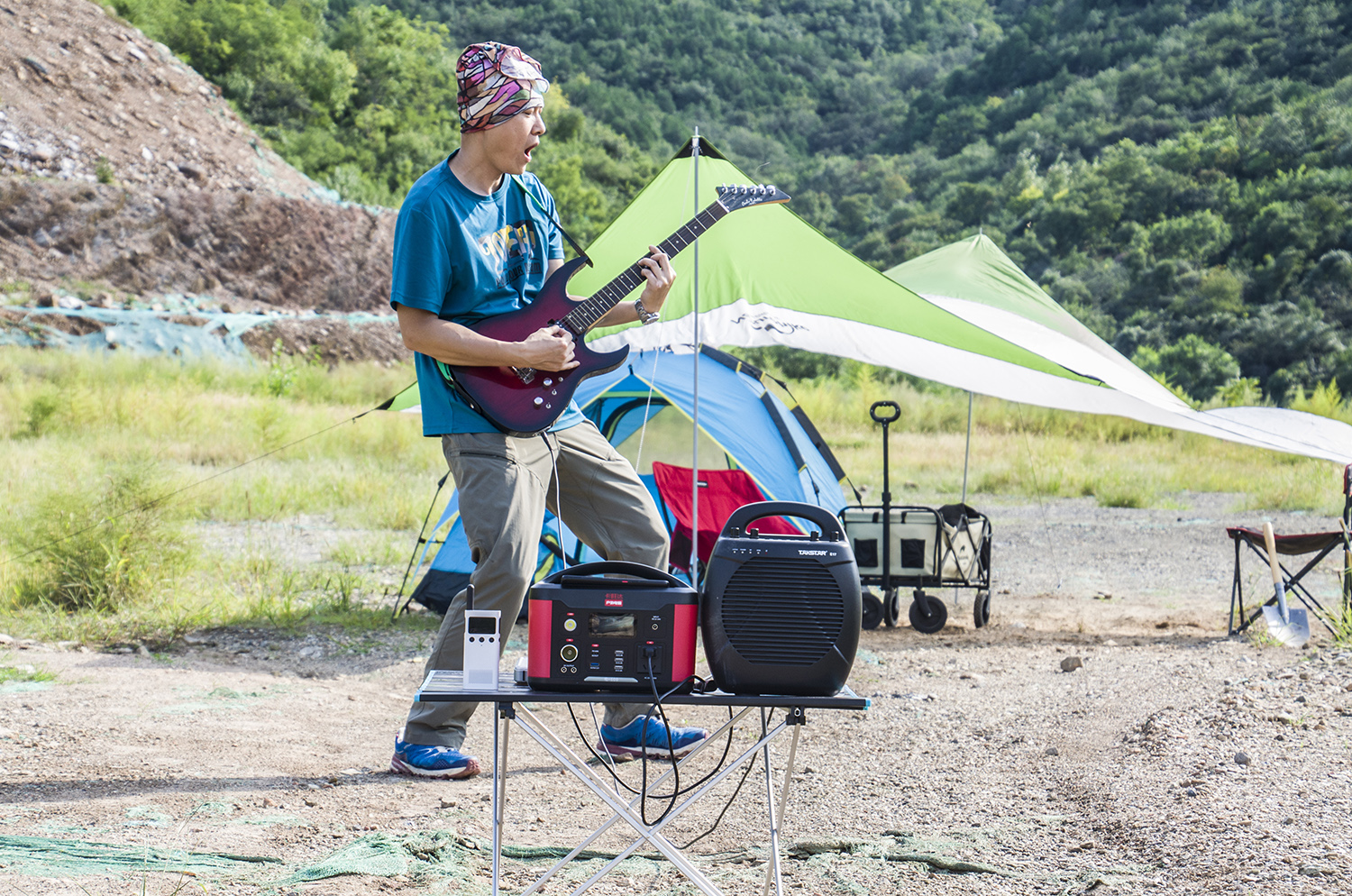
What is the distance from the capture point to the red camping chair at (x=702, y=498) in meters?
5.98

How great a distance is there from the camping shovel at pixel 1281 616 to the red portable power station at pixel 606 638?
4.11 meters

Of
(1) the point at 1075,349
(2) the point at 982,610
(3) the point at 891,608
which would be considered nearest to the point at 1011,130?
(1) the point at 1075,349

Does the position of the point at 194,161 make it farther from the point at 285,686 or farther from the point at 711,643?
the point at 711,643

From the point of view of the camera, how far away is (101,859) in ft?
8.18

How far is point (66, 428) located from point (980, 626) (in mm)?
9829

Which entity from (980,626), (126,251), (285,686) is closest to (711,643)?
(285,686)

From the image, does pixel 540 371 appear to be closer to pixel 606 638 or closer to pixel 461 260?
pixel 461 260

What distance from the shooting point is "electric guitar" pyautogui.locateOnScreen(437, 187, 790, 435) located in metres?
2.94

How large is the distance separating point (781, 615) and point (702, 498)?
4.03 meters

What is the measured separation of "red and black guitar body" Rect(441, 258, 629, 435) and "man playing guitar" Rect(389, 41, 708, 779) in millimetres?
33

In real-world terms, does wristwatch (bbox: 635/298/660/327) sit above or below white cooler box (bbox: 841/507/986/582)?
above

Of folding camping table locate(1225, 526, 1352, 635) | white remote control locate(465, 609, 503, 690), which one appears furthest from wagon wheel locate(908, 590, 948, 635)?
white remote control locate(465, 609, 503, 690)

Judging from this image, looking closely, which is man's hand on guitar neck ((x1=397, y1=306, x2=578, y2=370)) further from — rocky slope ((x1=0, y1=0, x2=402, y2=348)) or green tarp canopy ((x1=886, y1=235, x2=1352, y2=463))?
rocky slope ((x1=0, y1=0, x2=402, y2=348))

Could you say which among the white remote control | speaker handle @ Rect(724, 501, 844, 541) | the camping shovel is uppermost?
speaker handle @ Rect(724, 501, 844, 541)
